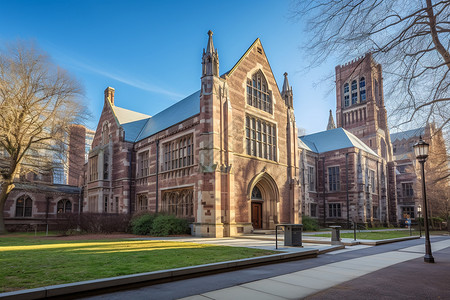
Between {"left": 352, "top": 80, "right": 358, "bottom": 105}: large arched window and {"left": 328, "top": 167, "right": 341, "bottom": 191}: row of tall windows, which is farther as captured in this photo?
{"left": 352, "top": 80, "right": 358, "bottom": 105}: large arched window

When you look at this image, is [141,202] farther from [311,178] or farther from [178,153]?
[311,178]

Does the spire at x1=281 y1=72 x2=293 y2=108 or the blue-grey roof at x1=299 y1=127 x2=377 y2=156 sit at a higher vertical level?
the spire at x1=281 y1=72 x2=293 y2=108

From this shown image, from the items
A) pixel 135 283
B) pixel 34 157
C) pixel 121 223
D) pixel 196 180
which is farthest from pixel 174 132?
pixel 135 283

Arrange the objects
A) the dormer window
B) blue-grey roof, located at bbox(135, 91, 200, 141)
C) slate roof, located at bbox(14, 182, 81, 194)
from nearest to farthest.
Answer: blue-grey roof, located at bbox(135, 91, 200, 141) < slate roof, located at bbox(14, 182, 81, 194) < the dormer window

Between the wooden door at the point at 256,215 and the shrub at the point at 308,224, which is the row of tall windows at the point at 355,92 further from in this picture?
the wooden door at the point at 256,215

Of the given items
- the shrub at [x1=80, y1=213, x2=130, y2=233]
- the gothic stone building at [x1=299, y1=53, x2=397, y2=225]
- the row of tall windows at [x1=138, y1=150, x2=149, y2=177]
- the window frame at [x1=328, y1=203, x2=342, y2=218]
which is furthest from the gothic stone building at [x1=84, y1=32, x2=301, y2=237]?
the window frame at [x1=328, y1=203, x2=342, y2=218]

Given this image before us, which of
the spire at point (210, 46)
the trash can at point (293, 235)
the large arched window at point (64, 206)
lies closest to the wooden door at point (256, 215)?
the trash can at point (293, 235)

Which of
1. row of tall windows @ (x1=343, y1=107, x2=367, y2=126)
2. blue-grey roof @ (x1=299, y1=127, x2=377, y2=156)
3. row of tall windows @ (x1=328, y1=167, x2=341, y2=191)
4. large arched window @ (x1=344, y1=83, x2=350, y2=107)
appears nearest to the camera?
row of tall windows @ (x1=328, y1=167, x2=341, y2=191)

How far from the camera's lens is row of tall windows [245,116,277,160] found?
24.4 m

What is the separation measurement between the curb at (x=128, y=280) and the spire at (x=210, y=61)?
49.7 ft

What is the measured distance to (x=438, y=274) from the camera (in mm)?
8344

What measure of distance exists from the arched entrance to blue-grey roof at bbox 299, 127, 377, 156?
16.4 meters

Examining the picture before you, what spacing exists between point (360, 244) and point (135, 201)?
19827 mm

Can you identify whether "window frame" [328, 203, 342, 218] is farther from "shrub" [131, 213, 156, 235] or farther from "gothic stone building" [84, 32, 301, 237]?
"shrub" [131, 213, 156, 235]
